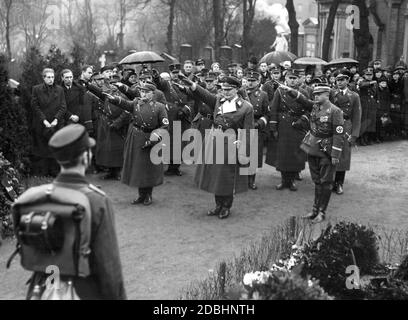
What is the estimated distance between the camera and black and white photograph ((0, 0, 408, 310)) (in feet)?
11.1

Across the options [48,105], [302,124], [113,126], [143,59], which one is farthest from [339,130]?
[48,105]

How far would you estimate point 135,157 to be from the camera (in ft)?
27.4

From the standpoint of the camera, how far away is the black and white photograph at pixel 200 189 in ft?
11.1

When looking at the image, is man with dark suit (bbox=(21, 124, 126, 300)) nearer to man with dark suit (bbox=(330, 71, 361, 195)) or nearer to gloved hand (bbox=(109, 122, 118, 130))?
man with dark suit (bbox=(330, 71, 361, 195))

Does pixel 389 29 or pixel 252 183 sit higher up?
pixel 389 29

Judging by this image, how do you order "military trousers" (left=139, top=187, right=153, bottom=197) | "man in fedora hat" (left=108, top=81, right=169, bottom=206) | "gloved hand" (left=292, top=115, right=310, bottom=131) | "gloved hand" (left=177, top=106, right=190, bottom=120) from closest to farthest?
"man in fedora hat" (left=108, top=81, right=169, bottom=206) < "military trousers" (left=139, top=187, right=153, bottom=197) < "gloved hand" (left=292, top=115, right=310, bottom=131) < "gloved hand" (left=177, top=106, right=190, bottom=120)

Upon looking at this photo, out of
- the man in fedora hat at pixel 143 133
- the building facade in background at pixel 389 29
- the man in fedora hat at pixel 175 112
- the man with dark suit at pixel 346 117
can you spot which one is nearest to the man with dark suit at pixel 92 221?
the man in fedora hat at pixel 143 133

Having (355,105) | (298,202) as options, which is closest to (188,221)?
(298,202)

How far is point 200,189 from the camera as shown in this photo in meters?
8.58

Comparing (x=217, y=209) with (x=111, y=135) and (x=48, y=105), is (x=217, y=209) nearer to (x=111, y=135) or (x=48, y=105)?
(x=111, y=135)

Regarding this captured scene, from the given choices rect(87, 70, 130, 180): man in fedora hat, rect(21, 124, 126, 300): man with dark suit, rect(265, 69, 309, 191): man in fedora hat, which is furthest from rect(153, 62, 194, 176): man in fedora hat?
rect(21, 124, 126, 300): man with dark suit

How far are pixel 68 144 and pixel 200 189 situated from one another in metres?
5.33

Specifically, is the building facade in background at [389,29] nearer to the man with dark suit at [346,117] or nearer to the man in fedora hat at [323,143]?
the man with dark suit at [346,117]

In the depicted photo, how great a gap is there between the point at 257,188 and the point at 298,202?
1.05m
